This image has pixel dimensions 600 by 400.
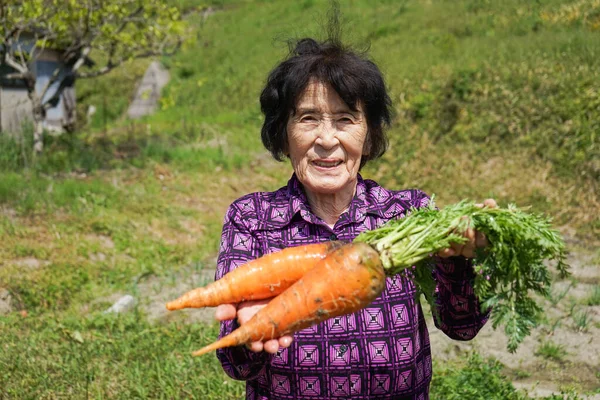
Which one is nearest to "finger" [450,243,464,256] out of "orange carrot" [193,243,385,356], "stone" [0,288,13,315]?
"orange carrot" [193,243,385,356]

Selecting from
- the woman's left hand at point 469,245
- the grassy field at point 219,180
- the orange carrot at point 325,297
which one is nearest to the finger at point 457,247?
the woman's left hand at point 469,245

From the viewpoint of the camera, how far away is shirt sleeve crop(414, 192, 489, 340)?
1.94 metres

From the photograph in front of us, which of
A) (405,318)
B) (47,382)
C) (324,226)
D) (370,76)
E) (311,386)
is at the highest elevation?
(370,76)

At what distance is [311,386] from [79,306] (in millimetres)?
3506

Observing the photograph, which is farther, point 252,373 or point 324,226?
point 324,226

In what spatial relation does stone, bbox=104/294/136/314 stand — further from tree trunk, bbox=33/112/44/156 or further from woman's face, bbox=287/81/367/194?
tree trunk, bbox=33/112/44/156

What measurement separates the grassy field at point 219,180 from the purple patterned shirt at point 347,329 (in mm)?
793

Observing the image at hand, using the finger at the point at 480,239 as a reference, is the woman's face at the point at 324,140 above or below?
above

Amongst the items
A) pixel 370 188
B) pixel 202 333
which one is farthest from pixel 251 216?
pixel 202 333

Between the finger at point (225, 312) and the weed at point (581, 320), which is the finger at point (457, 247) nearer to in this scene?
the finger at point (225, 312)

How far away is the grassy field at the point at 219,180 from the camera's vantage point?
3734 mm

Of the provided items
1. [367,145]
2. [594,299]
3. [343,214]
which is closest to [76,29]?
[367,145]

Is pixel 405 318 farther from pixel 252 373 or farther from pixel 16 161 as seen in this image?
pixel 16 161

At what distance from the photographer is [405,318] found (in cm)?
197
